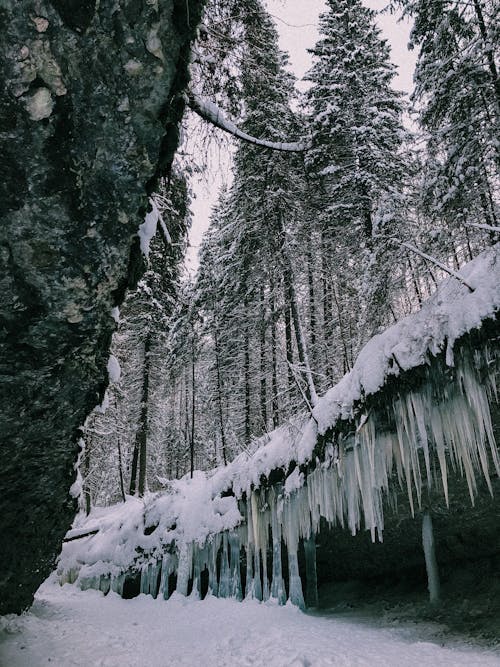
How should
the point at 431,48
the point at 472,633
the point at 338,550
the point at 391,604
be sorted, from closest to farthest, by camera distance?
the point at 472,633 < the point at 391,604 < the point at 338,550 < the point at 431,48

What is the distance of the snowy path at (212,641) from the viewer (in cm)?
457

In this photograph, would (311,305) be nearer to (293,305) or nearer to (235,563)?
(293,305)

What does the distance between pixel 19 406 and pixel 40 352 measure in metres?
0.50

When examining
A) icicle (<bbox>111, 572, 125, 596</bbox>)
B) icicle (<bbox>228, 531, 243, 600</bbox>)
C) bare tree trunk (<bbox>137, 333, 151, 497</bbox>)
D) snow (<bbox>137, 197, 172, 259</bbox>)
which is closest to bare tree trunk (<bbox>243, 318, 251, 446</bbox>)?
bare tree trunk (<bbox>137, 333, 151, 497</bbox>)

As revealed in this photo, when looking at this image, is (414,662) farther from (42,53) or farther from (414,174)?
(414,174)

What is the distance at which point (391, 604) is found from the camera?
22.6 feet

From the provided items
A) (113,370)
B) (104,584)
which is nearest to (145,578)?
(104,584)

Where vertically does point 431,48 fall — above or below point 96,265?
above

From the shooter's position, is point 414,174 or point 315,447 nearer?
point 315,447

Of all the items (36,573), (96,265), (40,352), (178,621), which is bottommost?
(178,621)

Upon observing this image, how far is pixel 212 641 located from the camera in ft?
19.2

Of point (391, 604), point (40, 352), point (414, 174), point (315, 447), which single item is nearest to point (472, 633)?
point (391, 604)

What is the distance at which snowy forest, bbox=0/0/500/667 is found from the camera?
2.21 metres

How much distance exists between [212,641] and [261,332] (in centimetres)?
1116
